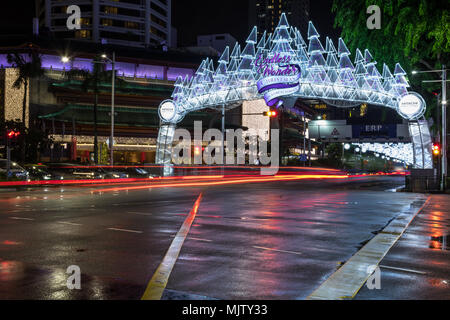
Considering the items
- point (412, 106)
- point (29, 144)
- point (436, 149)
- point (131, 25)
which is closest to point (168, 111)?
point (29, 144)

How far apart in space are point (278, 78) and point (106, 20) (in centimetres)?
7502

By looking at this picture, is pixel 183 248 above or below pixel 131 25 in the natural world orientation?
below

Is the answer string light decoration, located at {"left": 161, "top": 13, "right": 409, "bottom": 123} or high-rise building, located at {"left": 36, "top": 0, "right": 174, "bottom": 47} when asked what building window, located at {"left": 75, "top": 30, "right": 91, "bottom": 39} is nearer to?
high-rise building, located at {"left": 36, "top": 0, "right": 174, "bottom": 47}

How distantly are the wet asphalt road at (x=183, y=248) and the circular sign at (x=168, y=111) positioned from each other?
2507 centimetres

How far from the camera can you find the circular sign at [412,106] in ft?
107

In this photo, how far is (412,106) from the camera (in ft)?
108

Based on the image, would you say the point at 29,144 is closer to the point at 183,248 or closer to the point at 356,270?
the point at 183,248

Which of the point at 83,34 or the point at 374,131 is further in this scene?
the point at 83,34

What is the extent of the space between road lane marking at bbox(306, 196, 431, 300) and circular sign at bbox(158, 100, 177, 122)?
31.4m

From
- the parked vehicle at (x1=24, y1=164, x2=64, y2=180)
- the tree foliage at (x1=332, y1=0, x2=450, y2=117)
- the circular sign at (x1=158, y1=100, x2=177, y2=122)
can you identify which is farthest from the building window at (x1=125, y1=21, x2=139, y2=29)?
the tree foliage at (x1=332, y1=0, x2=450, y2=117)

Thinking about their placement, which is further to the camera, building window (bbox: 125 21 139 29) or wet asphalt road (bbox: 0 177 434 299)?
building window (bbox: 125 21 139 29)

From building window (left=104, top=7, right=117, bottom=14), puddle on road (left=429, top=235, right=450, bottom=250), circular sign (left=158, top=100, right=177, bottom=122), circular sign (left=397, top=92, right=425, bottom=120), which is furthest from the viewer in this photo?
building window (left=104, top=7, right=117, bottom=14)

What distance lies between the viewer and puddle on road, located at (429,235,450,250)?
9812 mm
